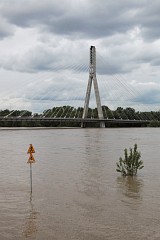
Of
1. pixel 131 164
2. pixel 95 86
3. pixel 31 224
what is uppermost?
pixel 95 86

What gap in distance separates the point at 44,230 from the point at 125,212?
8.04 ft

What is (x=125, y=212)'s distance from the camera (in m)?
9.39

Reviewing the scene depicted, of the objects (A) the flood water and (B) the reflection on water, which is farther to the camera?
(A) the flood water

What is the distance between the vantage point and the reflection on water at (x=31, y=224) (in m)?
7.64

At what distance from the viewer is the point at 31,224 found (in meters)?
8.34

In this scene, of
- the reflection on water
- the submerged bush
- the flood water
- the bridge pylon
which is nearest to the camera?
the reflection on water

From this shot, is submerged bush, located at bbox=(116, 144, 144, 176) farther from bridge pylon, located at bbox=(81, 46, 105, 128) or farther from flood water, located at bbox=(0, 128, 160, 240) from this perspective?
bridge pylon, located at bbox=(81, 46, 105, 128)

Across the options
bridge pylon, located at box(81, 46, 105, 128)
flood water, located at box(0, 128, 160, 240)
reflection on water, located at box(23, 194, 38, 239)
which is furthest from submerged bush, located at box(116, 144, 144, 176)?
bridge pylon, located at box(81, 46, 105, 128)

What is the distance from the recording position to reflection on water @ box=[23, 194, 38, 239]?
25.1ft

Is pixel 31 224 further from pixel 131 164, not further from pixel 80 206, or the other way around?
pixel 131 164

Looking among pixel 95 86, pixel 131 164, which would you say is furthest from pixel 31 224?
pixel 95 86

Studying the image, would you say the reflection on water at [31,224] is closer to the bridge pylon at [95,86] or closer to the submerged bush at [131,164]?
the submerged bush at [131,164]

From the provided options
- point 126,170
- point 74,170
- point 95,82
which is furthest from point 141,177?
point 95,82

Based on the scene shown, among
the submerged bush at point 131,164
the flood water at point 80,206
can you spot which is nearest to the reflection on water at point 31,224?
the flood water at point 80,206
